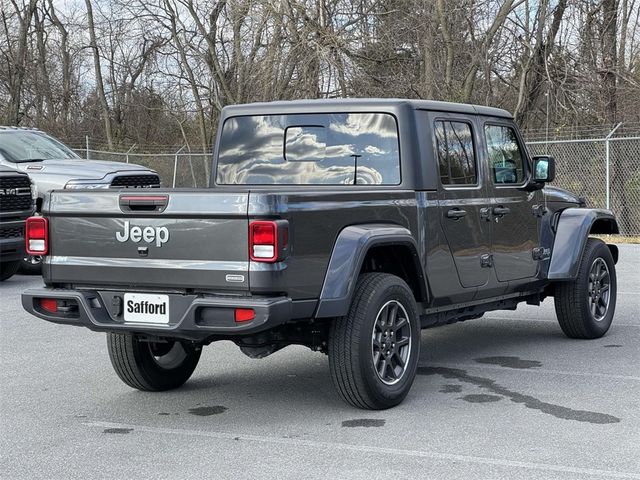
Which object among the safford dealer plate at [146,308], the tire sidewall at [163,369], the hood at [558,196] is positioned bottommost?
the tire sidewall at [163,369]

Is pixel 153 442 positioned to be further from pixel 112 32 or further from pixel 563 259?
pixel 112 32

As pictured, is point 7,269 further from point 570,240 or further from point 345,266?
point 345,266

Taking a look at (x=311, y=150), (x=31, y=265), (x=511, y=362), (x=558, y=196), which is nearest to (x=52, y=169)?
(x=31, y=265)

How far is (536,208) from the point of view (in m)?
8.25

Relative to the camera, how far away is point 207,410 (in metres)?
6.37

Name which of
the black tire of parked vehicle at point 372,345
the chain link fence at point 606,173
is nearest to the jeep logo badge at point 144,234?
the black tire of parked vehicle at point 372,345

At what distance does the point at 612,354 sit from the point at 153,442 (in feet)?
13.2

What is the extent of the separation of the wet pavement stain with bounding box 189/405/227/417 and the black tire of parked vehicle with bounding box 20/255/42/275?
807 cm

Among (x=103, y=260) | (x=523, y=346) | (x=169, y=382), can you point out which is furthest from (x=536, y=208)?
(x=103, y=260)

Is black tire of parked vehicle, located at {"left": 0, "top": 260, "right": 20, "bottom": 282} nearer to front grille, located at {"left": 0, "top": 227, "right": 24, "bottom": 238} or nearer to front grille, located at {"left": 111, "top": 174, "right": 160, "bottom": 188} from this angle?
front grille, located at {"left": 0, "top": 227, "right": 24, "bottom": 238}

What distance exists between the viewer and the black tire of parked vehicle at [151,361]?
671cm

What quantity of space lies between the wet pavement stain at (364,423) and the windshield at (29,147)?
1036 centimetres

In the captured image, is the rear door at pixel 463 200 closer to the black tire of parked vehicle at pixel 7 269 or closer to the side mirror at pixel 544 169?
the side mirror at pixel 544 169

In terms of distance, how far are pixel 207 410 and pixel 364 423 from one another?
3.46 feet
